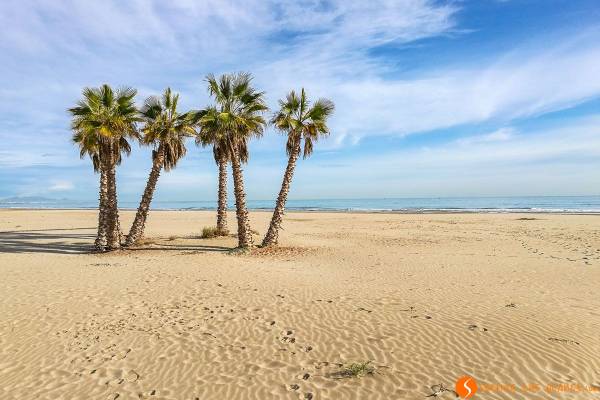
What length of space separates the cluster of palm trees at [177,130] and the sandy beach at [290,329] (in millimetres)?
4521

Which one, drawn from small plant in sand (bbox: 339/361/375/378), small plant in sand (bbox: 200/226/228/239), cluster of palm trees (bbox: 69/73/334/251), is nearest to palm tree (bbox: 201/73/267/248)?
cluster of palm trees (bbox: 69/73/334/251)

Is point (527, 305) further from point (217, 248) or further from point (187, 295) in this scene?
point (217, 248)

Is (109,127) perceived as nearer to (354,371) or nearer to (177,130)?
(177,130)

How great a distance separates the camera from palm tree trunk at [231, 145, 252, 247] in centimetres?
2053

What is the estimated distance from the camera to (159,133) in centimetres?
2216

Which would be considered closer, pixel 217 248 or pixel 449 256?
pixel 449 256

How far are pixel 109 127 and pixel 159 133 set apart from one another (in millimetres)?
2811

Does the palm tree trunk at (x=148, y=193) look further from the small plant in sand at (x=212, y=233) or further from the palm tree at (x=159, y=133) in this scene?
the small plant in sand at (x=212, y=233)

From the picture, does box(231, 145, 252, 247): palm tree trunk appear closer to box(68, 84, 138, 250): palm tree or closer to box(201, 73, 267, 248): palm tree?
box(201, 73, 267, 248): palm tree

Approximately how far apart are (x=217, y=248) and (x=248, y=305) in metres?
11.8

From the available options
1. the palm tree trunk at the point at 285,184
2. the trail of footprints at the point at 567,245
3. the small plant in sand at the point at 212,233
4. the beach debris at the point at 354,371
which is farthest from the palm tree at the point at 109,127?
the trail of footprints at the point at 567,245

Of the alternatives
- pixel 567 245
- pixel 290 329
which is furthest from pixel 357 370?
pixel 567 245

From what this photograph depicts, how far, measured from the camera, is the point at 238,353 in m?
8.02

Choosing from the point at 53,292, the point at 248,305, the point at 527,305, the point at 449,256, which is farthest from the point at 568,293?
the point at 53,292
